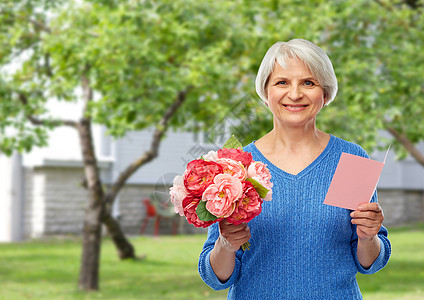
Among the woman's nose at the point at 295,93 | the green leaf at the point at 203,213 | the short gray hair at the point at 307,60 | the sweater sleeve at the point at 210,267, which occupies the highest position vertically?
the short gray hair at the point at 307,60

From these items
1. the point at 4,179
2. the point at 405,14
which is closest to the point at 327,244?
the point at 405,14

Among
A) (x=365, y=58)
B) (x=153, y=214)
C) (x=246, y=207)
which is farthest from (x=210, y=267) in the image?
(x=153, y=214)

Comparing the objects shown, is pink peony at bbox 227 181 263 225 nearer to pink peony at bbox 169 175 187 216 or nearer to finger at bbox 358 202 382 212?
pink peony at bbox 169 175 187 216

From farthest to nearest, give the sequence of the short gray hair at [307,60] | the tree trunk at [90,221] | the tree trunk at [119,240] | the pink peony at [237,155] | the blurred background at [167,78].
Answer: the tree trunk at [119,240]
the tree trunk at [90,221]
the blurred background at [167,78]
the short gray hair at [307,60]
the pink peony at [237,155]

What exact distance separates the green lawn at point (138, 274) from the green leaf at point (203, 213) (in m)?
7.95

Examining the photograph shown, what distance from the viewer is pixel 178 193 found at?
6.91 ft

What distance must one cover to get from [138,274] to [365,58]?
582cm

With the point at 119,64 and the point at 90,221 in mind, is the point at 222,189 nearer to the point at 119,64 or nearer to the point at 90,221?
the point at 119,64

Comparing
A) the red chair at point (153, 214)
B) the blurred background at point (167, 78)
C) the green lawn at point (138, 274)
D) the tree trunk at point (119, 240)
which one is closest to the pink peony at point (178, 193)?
the blurred background at point (167, 78)

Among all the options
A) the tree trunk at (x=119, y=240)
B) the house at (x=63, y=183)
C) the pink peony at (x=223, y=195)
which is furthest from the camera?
the house at (x=63, y=183)

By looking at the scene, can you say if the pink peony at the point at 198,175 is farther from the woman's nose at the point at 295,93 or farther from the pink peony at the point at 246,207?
the woman's nose at the point at 295,93

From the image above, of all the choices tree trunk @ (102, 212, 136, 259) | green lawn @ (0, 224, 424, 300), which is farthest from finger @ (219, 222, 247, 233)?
tree trunk @ (102, 212, 136, 259)

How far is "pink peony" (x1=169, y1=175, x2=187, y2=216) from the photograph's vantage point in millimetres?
2102

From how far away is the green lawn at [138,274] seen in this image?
10188 millimetres
